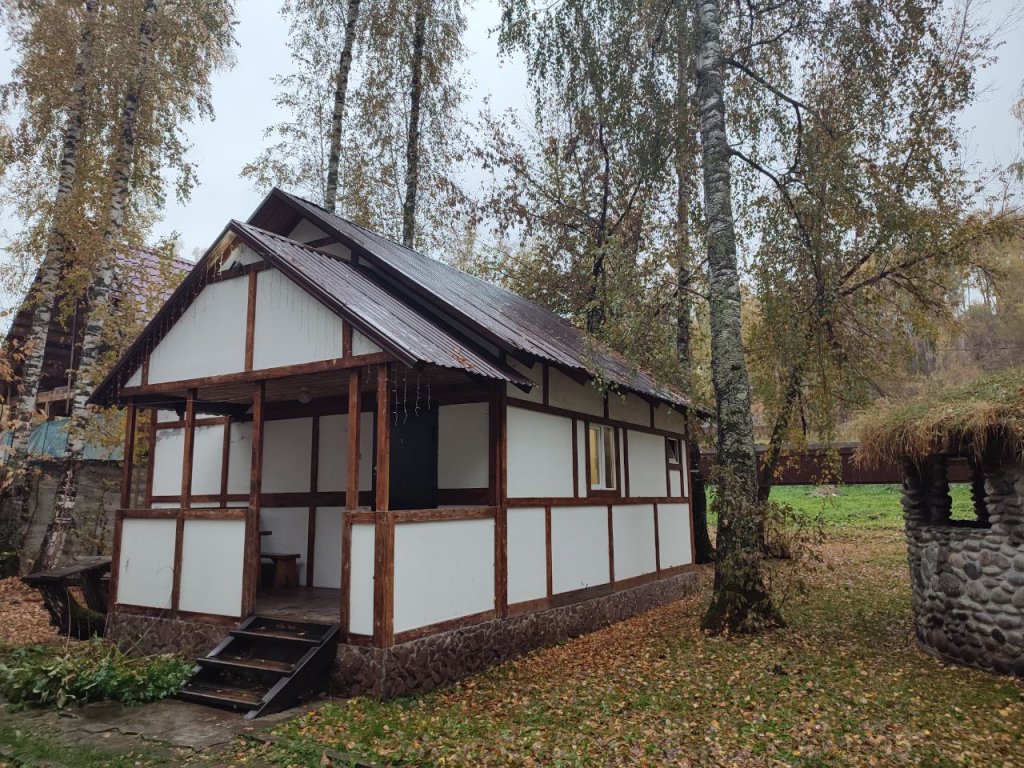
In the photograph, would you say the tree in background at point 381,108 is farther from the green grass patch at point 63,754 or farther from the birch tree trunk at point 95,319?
the green grass patch at point 63,754

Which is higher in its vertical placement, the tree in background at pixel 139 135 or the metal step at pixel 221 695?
the tree in background at pixel 139 135

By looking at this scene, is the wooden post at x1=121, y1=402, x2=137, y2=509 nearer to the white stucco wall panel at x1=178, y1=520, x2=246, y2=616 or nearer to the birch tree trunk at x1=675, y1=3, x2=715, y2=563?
the white stucco wall panel at x1=178, y1=520, x2=246, y2=616

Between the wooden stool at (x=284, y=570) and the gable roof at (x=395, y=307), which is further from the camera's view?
the wooden stool at (x=284, y=570)

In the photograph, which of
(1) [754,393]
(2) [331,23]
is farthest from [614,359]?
(2) [331,23]

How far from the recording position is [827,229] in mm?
9836

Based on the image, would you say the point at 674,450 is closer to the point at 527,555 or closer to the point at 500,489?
the point at 527,555

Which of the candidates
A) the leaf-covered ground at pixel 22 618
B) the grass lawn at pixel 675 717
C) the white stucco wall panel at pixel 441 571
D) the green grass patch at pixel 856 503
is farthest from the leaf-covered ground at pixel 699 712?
the green grass patch at pixel 856 503

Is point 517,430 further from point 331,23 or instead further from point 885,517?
point 885,517

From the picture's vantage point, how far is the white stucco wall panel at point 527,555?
7.66 m

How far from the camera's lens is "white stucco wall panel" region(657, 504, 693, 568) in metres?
11.4

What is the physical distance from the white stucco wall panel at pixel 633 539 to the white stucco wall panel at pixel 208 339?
18.6 ft

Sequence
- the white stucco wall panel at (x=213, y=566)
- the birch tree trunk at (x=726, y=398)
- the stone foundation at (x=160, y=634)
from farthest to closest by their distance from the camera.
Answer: the birch tree trunk at (x=726, y=398)
the stone foundation at (x=160, y=634)
the white stucco wall panel at (x=213, y=566)

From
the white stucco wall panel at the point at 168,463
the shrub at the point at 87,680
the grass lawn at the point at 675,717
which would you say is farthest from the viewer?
the white stucco wall panel at the point at 168,463

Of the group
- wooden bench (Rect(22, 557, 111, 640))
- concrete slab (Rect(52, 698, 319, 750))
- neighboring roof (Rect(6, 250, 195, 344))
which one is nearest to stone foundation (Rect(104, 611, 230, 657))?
wooden bench (Rect(22, 557, 111, 640))
